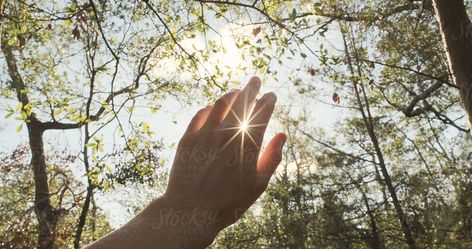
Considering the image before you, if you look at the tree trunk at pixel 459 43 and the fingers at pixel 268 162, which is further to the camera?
the tree trunk at pixel 459 43

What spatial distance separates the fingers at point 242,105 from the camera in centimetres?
138

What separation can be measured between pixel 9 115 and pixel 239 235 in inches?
700

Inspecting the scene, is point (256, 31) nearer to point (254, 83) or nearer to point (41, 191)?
point (254, 83)

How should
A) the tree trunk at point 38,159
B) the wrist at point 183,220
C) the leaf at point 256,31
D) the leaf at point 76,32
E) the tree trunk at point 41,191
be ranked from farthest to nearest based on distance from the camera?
the tree trunk at point 38,159
the tree trunk at point 41,191
the leaf at point 256,31
the leaf at point 76,32
the wrist at point 183,220

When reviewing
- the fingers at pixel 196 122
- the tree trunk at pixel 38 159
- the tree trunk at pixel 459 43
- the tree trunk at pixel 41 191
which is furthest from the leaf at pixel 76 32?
the tree trunk at pixel 38 159

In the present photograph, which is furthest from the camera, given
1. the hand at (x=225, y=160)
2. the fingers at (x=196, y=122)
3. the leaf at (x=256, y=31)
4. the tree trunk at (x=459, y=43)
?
the leaf at (x=256, y=31)

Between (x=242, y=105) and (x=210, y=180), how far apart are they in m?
0.29

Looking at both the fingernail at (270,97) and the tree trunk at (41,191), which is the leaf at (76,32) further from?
the tree trunk at (41,191)

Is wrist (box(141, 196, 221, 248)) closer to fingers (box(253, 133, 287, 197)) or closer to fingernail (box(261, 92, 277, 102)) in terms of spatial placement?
fingers (box(253, 133, 287, 197))

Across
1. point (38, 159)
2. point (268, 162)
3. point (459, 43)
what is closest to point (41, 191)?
point (38, 159)

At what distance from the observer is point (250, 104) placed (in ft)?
4.70

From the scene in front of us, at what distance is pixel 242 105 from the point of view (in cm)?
141

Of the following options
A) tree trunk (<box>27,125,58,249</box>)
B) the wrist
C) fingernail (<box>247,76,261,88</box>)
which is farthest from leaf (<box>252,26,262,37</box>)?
tree trunk (<box>27,125,58,249</box>)

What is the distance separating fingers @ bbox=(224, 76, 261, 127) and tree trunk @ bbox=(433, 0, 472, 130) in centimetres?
282
